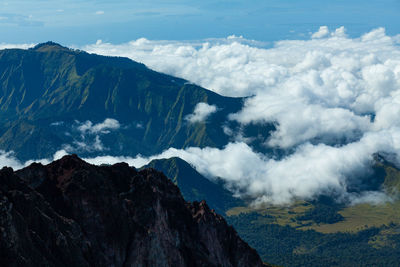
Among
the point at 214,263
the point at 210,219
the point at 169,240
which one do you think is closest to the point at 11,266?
the point at 169,240

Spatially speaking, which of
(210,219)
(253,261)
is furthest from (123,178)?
(253,261)

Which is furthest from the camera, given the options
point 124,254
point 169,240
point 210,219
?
point 210,219

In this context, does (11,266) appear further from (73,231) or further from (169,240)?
(169,240)

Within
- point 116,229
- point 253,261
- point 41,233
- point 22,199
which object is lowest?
point 253,261

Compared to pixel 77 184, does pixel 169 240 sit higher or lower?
lower

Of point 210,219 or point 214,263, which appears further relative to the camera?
point 210,219

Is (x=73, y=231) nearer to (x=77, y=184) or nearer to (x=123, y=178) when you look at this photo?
(x=77, y=184)

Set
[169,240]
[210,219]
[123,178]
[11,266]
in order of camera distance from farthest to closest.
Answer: [210,219] → [123,178] → [169,240] → [11,266]
